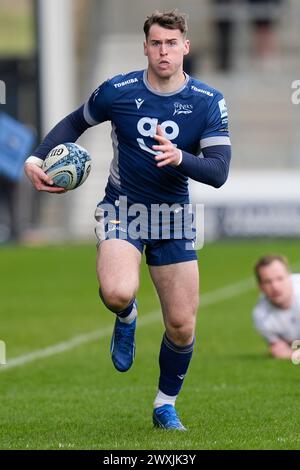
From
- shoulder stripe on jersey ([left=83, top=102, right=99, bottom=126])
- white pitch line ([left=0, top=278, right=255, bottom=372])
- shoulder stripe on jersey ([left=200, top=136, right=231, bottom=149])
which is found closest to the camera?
shoulder stripe on jersey ([left=200, top=136, right=231, bottom=149])

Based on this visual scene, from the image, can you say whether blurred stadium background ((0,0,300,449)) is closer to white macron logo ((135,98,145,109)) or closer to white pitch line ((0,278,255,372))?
white pitch line ((0,278,255,372))

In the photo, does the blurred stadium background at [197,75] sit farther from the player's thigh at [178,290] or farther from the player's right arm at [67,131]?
the player's thigh at [178,290]

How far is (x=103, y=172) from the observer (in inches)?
1344

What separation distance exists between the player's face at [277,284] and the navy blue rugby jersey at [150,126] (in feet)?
10.4

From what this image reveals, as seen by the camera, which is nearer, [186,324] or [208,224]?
[186,324]

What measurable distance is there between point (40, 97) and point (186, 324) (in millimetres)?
27722

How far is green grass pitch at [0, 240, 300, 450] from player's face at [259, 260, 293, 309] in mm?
529

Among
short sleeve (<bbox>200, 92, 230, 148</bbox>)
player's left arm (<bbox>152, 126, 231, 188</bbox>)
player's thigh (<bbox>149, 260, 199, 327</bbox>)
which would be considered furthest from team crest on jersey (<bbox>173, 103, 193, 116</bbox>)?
player's thigh (<bbox>149, 260, 199, 327</bbox>)

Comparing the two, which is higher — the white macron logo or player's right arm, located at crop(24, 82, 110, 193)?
the white macron logo

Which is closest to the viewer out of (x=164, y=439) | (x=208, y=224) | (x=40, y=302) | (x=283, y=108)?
(x=164, y=439)

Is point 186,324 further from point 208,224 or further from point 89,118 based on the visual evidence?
point 208,224

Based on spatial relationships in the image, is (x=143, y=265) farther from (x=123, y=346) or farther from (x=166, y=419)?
(x=166, y=419)

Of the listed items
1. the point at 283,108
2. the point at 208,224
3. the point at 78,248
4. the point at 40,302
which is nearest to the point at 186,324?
the point at 40,302

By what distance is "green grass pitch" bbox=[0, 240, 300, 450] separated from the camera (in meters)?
7.22
